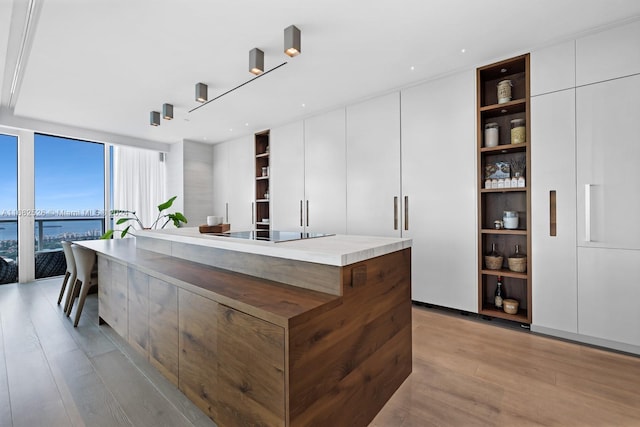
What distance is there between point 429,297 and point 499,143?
1.81m

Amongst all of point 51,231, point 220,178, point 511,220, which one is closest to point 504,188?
point 511,220

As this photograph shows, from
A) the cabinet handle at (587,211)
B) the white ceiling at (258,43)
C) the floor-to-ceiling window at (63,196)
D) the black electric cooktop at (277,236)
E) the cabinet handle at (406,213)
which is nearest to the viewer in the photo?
the black electric cooktop at (277,236)

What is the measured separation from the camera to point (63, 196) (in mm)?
5105

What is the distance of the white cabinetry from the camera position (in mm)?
5406

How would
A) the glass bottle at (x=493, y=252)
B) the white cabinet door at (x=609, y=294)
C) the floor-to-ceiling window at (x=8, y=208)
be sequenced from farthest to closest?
the floor-to-ceiling window at (x=8, y=208)
the glass bottle at (x=493, y=252)
the white cabinet door at (x=609, y=294)

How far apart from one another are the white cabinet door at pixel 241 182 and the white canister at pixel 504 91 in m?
3.86

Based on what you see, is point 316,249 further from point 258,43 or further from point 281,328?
point 258,43

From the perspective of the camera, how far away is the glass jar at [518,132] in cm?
272

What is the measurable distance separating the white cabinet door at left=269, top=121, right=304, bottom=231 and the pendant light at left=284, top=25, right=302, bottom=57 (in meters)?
2.22

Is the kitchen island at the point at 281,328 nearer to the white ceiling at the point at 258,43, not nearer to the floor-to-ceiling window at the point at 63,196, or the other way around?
the white ceiling at the point at 258,43

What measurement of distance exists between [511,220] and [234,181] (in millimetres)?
4584

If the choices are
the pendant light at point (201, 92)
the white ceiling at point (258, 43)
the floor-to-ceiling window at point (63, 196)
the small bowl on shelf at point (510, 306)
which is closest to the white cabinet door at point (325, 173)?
the white ceiling at point (258, 43)

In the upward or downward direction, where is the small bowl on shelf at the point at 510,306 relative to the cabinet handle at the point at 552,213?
downward

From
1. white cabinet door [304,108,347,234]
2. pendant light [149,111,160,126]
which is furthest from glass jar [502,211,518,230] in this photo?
pendant light [149,111,160,126]
